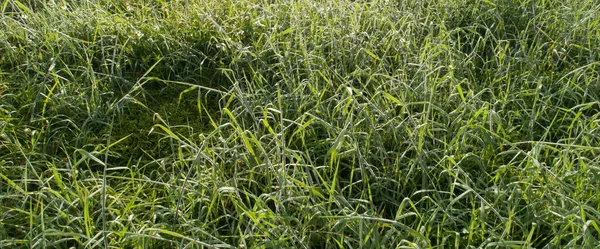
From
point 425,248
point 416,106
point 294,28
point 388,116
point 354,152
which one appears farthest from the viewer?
point 294,28

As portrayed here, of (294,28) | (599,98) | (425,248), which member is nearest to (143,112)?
(294,28)

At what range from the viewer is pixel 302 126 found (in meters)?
1.99

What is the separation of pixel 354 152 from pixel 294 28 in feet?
2.74

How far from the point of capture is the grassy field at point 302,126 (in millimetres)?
1847

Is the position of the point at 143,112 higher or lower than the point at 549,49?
lower

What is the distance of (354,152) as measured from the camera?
209 centimetres

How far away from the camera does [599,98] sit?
8.22 ft

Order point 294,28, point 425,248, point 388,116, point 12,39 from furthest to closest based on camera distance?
1. point 12,39
2. point 294,28
3. point 388,116
4. point 425,248

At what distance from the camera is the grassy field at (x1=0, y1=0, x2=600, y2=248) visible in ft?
6.06

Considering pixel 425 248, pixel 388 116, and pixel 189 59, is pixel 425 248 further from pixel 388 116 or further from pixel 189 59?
pixel 189 59

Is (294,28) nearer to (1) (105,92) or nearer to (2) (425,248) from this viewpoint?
(1) (105,92)

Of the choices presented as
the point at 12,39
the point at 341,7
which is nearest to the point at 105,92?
the point at 12,39

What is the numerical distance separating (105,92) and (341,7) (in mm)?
1072

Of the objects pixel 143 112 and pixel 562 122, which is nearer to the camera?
pixel 562 122
